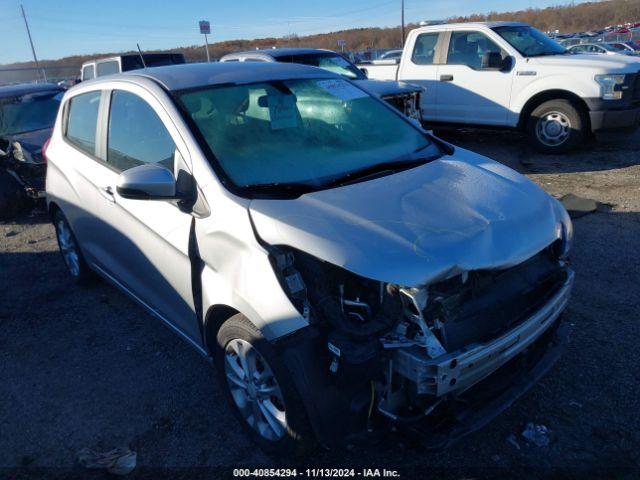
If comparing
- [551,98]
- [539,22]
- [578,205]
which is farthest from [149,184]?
[539,22]

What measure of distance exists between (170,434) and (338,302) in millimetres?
1377

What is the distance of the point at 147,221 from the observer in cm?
295

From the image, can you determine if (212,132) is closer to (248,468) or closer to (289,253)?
(289,253)

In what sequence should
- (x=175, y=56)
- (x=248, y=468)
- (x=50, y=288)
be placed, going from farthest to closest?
(x=175, y=56), (x=50, y=288), (x=248, y=468)

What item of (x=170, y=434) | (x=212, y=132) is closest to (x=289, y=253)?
(x=212, y=132)

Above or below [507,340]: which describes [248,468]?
below

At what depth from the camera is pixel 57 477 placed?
8.39 feet

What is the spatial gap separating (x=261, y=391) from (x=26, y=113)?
736 cm

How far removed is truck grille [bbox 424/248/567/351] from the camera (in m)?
2.12

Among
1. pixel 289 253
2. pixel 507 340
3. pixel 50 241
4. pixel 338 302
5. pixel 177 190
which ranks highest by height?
pixel 177 190

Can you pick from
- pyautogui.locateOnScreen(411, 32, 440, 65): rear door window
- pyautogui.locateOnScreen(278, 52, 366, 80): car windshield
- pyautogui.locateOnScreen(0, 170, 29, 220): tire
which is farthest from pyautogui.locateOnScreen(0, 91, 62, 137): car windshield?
pyautogui.locateOnScreen(411, 32, 440, 65): rear door window

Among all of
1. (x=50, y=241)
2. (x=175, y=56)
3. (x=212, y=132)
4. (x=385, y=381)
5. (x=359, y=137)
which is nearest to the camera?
(x=385, y=381)

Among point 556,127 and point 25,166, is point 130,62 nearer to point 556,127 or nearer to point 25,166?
point 25,166

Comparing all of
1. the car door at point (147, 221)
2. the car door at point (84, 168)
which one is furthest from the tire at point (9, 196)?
the car door at point (147, 221)
